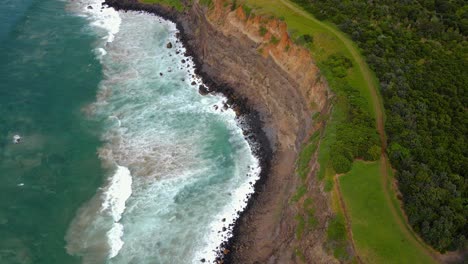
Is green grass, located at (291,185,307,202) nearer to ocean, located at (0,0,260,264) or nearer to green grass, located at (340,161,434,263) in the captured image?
green grass, located at (340,161,434,263)

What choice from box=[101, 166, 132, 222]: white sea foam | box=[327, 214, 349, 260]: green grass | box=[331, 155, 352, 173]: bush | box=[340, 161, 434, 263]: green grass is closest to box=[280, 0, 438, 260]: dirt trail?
box=[340, 161, 434, 263]: green grass

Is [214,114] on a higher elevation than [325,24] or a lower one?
lower

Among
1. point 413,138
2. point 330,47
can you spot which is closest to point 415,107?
point 413,138

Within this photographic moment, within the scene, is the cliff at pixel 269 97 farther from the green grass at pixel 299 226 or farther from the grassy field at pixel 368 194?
the grassy field at pixel 368 194

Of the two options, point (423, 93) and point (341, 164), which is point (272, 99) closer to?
point (423, 93)

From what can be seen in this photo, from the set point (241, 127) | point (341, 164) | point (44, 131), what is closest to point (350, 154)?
point (341, 164)

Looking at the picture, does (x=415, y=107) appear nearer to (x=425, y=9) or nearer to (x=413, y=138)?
(x=413, y=138)
